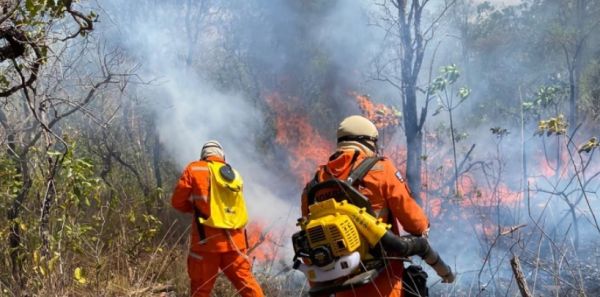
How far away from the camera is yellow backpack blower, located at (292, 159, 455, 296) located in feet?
7.22

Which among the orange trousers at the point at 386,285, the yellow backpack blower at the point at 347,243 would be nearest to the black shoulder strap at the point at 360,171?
the yellow backpack blower at the point at 347,243

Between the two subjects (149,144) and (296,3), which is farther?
(296,3)

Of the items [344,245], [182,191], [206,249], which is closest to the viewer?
A: [344,245]

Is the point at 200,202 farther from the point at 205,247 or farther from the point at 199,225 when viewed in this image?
the point at 205,247

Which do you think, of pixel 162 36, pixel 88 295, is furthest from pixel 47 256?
pixel 162 36

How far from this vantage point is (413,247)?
7.53ft

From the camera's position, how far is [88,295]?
2.81 metres

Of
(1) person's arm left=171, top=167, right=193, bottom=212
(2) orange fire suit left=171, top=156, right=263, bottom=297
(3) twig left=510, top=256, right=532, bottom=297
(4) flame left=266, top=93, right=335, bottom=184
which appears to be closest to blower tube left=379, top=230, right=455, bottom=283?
(3) twig left=510, top=256, right=532, bottom=297

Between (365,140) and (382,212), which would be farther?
(365,140)

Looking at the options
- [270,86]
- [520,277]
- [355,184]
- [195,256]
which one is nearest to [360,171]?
[355,184]

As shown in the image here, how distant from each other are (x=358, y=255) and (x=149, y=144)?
699cm

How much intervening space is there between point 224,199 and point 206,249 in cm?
42

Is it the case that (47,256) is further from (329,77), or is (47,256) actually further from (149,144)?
(329,77)

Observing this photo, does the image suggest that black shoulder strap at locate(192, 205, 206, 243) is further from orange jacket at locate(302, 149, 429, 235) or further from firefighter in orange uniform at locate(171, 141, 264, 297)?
orange jacket at locate(302, 149, 429, 235)
